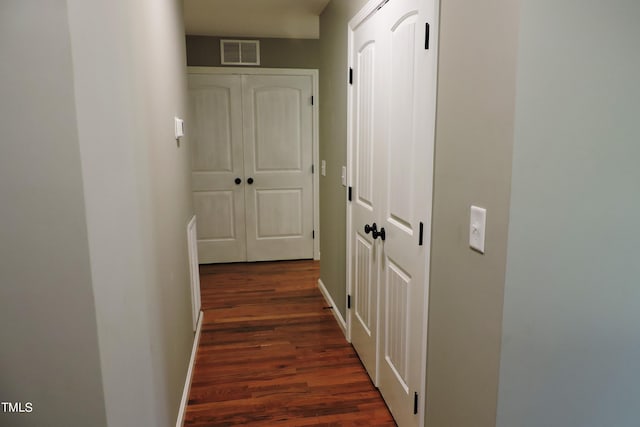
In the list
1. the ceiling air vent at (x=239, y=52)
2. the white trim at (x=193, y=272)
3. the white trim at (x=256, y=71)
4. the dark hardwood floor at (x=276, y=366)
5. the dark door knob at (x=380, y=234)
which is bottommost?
the dark hardwood floor at (x=276, y=366)

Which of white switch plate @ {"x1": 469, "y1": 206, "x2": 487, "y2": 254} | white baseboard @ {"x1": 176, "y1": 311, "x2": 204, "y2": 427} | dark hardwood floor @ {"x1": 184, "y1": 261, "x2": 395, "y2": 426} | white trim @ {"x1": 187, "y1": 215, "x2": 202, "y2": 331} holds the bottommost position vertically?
dark hardwood floor @ {"x1": 184, "y1": 261, "x2": 395, "y2": 426}

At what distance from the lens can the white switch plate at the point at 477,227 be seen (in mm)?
1306

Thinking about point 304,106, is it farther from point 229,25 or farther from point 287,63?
point 229,25

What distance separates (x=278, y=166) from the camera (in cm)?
490

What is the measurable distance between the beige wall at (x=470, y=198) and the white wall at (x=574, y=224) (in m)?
0.04

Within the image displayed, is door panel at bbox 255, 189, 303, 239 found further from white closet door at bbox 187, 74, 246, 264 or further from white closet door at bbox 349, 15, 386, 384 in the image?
white closet door at bbox 349, 15, 386, 384

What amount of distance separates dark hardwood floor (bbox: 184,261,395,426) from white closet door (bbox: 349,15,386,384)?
0.68 feet

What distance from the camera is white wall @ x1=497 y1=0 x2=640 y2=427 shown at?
3.74 feet

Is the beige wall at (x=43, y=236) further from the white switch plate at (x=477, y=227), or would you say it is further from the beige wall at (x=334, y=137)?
the beige wall at (x=334, y=137)

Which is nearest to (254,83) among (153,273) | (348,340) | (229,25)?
(229,25)

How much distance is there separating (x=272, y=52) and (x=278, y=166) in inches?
47.7

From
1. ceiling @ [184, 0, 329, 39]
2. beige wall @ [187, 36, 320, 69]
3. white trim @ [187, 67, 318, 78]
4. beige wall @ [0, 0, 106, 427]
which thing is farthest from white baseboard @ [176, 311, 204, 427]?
beige wall @ [187, 36, 320, 69]

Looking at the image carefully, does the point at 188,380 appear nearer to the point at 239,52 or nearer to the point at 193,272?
the point at 193,272

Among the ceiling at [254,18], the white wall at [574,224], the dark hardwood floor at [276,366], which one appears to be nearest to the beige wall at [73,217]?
the dark hardwood floor at [276,366]
